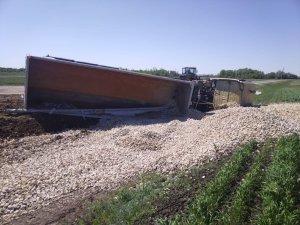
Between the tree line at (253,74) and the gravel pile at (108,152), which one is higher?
the tree line at (253,74)

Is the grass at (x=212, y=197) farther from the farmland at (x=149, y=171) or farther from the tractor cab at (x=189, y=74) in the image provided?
the tractor cab at (x=189, y=74)

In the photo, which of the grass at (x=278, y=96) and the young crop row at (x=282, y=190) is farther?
the grass at (x=278, y=96)

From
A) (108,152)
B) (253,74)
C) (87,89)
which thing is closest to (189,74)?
(87,89)

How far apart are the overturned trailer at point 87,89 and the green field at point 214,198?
6.16 metres

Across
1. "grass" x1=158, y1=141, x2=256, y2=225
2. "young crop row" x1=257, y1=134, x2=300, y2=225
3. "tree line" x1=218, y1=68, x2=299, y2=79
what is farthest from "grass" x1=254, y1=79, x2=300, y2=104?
"tree line" x1=218, y1=68, x2=299, y2=79

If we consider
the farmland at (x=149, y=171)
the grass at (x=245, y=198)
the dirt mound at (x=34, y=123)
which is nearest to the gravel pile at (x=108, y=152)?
the farmland at (x=149, y=171)

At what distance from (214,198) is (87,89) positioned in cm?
799

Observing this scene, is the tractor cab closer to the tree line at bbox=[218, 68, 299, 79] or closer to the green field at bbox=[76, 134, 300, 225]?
the green field at bbox=[76, 134, 300, 225]

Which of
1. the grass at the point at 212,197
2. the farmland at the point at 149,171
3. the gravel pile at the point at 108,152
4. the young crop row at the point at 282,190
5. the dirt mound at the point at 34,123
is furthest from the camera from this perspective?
the dirt mound at the point at 34,123

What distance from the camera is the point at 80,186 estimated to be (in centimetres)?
662

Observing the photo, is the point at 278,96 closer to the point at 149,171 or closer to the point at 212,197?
the point at 149,171

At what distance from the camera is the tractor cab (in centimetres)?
1861

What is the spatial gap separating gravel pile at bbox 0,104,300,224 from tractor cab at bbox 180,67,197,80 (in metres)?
6.65

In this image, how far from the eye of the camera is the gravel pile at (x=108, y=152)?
21.2 ft
